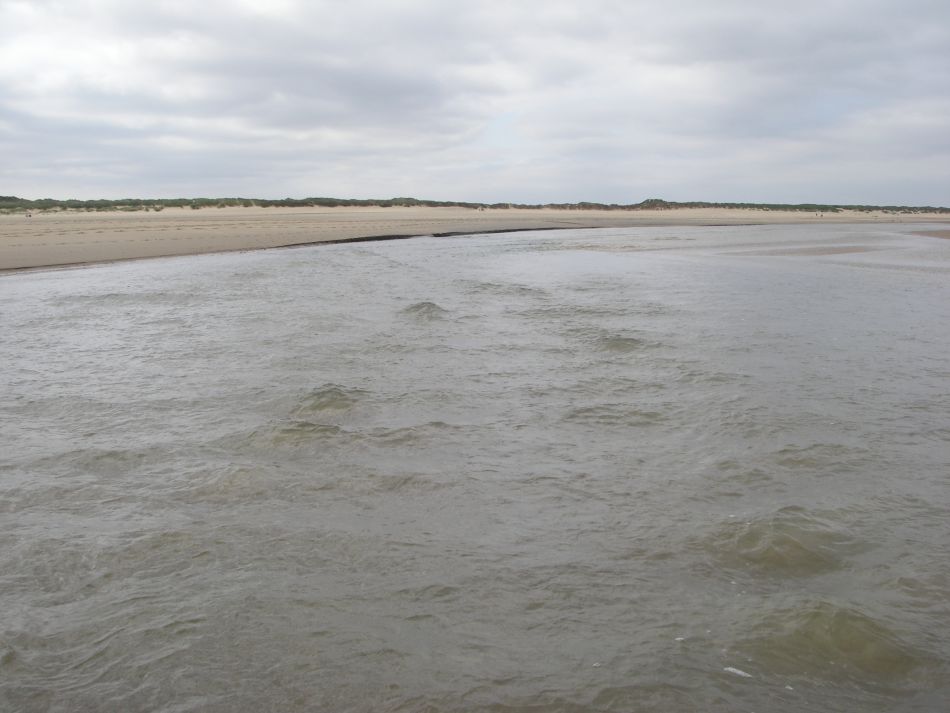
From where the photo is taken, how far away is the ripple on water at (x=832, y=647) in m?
2.44

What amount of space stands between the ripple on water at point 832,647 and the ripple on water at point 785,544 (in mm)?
403

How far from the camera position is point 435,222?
141 feet

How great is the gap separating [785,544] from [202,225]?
3226 centimetres

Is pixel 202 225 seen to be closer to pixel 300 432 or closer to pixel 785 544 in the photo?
pixel 300 432

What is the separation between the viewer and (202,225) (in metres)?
31.5

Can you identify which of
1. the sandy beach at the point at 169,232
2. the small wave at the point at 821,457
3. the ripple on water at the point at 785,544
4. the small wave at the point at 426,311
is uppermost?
the sandy beach at the point at 169,232

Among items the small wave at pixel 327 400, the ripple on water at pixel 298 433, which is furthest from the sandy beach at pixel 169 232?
the ripple on water at pixel 298 433

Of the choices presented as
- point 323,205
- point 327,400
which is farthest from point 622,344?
point 323,205

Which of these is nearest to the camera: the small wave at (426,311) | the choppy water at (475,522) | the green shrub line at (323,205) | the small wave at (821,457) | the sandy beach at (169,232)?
the choppy water at (475,522)

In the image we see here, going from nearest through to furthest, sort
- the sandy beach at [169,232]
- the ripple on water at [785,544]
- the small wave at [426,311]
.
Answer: the ripple on water at [785,544]
the small wave at [426,311]
the sandy beach at [169,232]

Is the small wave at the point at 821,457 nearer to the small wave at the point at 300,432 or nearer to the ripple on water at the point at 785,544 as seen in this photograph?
the ripple on water at the point at 785,544

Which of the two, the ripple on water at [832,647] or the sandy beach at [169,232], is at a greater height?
the sandy beach at [169,232]

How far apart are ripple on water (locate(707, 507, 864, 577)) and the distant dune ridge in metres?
→ 18.4

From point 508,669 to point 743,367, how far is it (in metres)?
5.17
